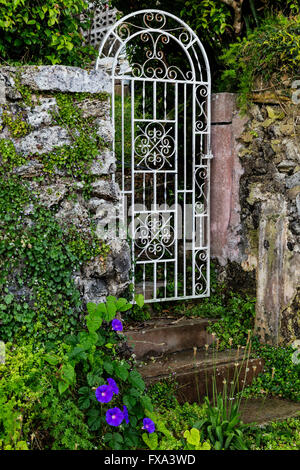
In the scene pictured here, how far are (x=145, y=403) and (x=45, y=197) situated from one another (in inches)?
60.1

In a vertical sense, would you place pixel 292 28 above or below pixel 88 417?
above

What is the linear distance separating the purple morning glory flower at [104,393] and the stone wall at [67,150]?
2.83 feet

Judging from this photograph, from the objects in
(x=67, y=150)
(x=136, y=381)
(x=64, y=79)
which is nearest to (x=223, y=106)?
(x=64, y=79)

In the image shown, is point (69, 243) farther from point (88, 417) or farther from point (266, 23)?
point (266, 23)

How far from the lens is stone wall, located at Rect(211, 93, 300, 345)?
4.98m

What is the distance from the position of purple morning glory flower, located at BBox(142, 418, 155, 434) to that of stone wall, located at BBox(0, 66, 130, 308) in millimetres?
988

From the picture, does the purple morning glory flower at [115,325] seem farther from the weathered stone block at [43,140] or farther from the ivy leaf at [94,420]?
the weathered stone block at [43,140]

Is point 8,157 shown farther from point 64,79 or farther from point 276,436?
point 276,436

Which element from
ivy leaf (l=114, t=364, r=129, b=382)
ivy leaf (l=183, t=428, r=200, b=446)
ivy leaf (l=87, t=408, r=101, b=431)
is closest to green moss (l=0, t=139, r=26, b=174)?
ivy leaf (l=114, t=364, r=129, b=382)

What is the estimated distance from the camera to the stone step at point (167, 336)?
4.80 m

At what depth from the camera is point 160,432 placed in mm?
3582

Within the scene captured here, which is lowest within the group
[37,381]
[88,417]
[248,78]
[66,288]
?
[88,417]

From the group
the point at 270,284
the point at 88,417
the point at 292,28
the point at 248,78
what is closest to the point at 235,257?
the point at 270,284

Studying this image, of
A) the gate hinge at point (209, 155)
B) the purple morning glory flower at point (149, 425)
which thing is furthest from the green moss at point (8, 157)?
the gate hinge at point (209, 155)
